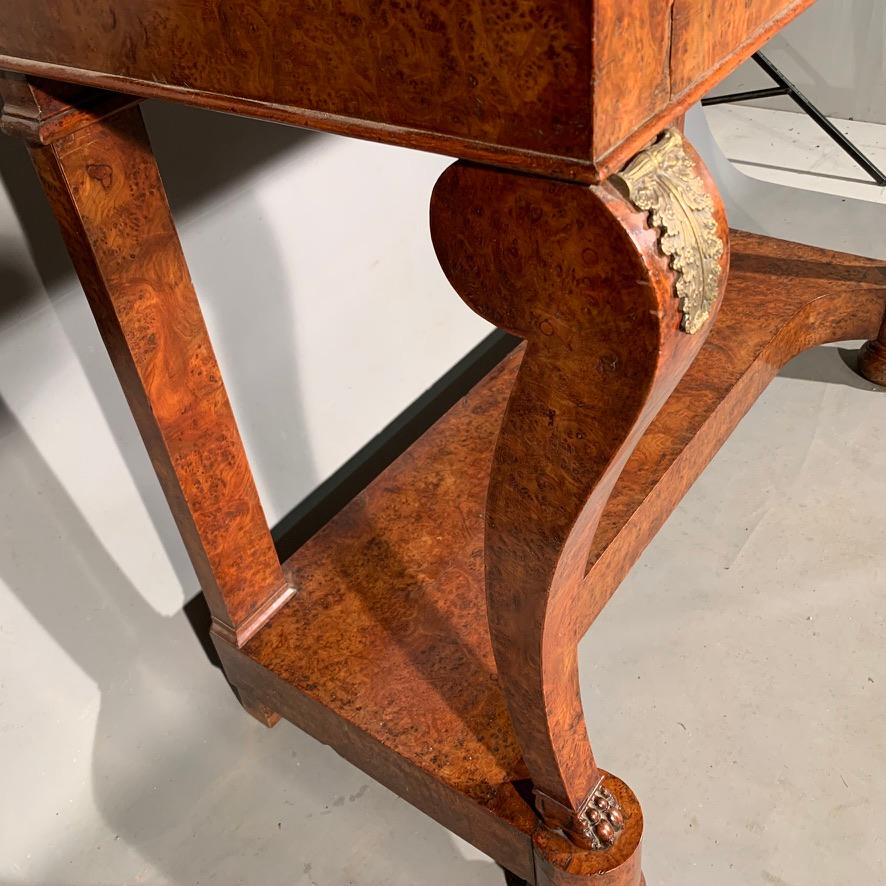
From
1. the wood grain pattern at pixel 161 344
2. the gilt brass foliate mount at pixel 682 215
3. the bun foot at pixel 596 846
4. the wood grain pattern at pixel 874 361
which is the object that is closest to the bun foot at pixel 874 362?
the wood grain pattern at pixel 874 361

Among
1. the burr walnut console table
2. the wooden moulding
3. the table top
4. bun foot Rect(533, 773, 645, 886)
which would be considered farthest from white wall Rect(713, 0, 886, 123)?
bun foot Rect(533, 773, 645, 886)

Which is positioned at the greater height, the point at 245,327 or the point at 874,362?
the point at 245,327

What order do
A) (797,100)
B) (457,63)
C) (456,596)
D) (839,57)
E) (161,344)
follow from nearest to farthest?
(457,63), (161,344), (456,596), (797,100), (839,57)

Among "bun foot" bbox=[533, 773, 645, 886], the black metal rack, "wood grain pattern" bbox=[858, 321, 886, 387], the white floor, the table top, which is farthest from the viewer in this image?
the black metal rack

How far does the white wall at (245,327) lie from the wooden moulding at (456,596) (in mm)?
168

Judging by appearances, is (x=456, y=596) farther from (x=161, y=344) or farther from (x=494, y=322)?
(x=494, y=322)

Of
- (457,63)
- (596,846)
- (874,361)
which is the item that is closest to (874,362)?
(874,361)

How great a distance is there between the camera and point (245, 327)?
136 centimetres

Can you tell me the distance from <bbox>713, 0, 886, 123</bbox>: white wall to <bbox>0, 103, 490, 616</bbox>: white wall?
1.68m

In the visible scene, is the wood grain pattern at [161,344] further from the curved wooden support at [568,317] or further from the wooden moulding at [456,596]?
the curved wooden support at [568,317]

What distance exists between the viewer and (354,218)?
1.53 m

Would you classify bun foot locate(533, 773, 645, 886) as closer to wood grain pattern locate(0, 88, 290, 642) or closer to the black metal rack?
wood grain pattern locate(0, 88, 290, 642)

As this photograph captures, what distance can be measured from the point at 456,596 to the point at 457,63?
0.91m

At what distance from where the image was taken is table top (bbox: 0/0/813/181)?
480mm
